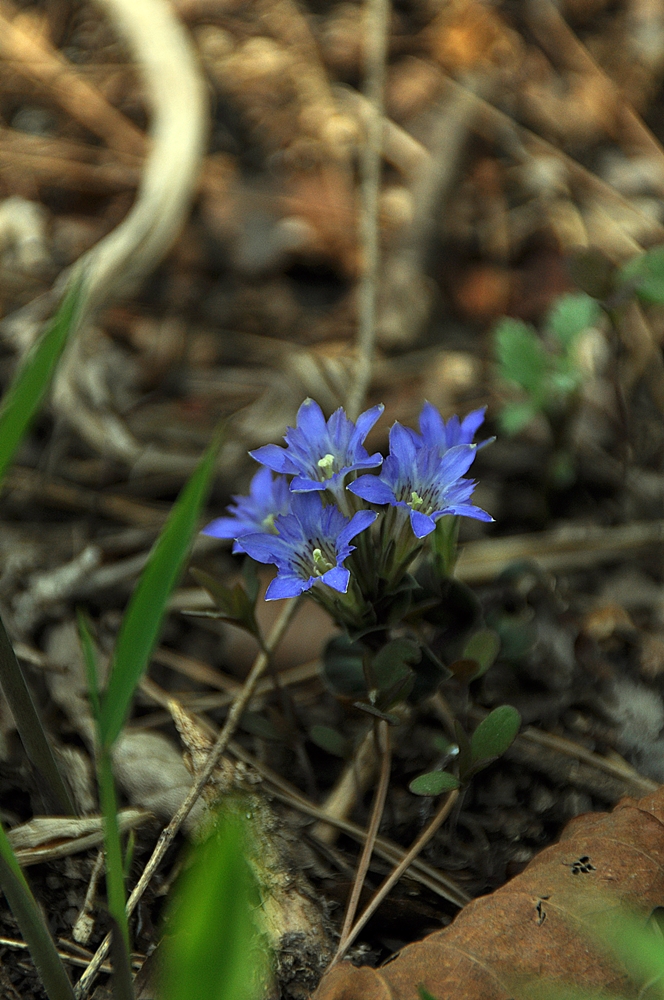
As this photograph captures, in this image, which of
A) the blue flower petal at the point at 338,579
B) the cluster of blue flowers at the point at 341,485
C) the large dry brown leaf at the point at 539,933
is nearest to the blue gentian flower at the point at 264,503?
the cluster of blue flowers at the point at 341,485

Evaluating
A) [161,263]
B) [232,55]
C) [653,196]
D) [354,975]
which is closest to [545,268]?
[653,196]

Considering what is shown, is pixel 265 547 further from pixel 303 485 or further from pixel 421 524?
pixel 421 524

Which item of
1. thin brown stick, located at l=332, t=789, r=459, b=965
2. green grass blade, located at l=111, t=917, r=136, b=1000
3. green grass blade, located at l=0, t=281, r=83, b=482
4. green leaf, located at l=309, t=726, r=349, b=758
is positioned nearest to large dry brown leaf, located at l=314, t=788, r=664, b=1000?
thin brown stick, located at l=332, t=789, r=459, b=965

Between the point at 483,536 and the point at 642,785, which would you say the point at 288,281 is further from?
the point at 642,785

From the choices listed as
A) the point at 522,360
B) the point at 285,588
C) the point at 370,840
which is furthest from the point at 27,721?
the point at 522,360

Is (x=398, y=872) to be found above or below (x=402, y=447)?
below

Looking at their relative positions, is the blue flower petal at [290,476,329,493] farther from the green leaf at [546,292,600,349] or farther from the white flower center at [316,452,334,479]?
the green leaf at [546,292,600,349]

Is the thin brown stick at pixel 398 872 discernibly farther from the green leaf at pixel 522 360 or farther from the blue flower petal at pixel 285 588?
the green leaf at pixel 522 360
